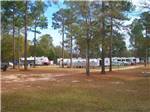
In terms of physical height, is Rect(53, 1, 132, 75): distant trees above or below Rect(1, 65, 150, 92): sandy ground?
above

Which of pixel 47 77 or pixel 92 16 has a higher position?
pixel 92 16

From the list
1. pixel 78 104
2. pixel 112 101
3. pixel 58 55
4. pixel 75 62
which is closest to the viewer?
pixel 78 104

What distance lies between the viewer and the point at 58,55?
138875 mm

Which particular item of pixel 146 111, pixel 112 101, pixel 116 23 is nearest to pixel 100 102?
pixel 112 101

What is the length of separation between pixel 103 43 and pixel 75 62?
118 ft

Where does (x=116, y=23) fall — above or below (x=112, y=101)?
above

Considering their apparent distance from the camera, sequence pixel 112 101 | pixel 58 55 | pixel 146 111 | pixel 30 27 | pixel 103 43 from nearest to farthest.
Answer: pixel 146 111, pixel 112 101, pixel 103 43, pixel 30 27, pixel 58 55

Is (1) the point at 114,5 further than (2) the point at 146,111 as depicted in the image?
Yes

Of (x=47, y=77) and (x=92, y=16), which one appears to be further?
(x=92, y=16)

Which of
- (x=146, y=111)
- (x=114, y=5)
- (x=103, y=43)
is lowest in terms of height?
(x=146, y=111)

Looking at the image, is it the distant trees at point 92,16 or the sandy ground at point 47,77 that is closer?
the sandy ground at point 47,77

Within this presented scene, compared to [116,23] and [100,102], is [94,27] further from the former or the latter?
[100,102]

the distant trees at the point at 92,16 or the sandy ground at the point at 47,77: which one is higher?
the distant trees at the point at 92,16

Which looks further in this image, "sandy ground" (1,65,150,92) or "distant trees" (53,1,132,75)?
"distant trees" (53,1,132,75)
